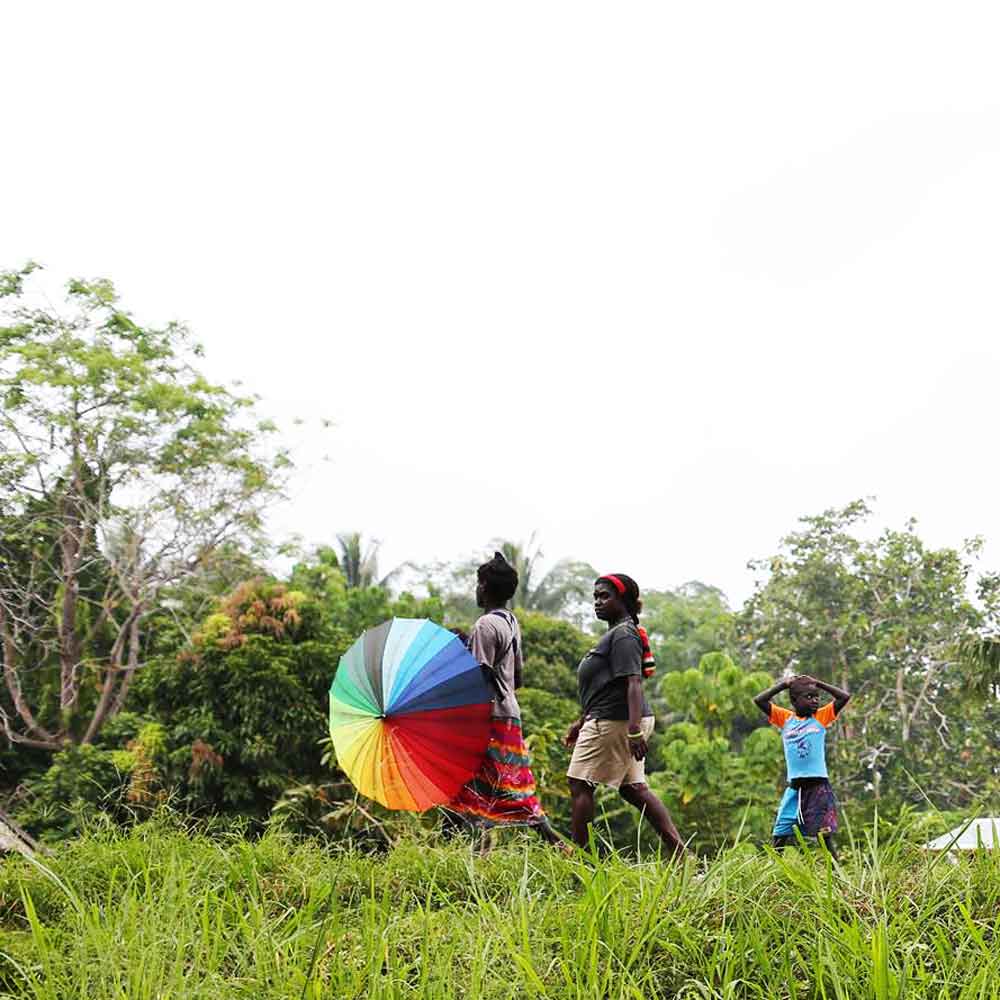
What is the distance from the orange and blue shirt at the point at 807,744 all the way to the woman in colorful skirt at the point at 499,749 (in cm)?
169

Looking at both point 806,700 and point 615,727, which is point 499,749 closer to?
point 615,727

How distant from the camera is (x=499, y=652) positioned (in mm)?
5648

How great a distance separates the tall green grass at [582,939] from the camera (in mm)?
2789

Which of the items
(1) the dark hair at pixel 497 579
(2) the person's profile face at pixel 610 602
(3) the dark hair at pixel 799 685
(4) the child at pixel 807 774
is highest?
(1) the dark hair at pixel 497 579

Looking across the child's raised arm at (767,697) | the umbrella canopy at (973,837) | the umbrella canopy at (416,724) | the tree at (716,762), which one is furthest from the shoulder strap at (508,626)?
the tree at (716,762)

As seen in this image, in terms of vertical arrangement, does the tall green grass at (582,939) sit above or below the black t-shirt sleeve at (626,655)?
below

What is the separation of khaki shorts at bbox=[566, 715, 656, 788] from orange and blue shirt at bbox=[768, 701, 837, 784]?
51.2 inches

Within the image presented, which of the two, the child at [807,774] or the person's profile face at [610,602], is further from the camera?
the child at [807,774]

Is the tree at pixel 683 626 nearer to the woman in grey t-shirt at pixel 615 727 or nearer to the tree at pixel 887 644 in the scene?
the tree at pixel 887 644

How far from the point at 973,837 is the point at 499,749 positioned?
4388mm

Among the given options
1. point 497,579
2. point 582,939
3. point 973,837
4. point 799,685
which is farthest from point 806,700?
point 582,939

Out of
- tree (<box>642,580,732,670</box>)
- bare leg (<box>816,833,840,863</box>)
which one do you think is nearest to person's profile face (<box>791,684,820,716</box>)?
bare leg (<box>816,833,840,863</box>)

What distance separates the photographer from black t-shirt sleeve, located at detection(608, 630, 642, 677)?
17.8ft

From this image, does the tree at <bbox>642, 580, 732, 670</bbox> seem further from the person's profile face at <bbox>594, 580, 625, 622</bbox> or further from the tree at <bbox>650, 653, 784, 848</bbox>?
the person's profile face at <bbox>594, 580, 625, 622</bbox>
